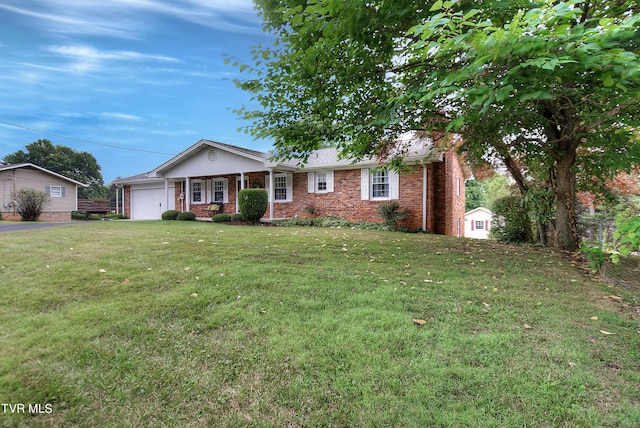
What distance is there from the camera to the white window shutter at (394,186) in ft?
44.7

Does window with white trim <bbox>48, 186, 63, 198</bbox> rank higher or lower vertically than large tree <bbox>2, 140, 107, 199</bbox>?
lower

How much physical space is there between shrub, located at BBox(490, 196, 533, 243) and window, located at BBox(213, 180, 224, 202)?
1467cm

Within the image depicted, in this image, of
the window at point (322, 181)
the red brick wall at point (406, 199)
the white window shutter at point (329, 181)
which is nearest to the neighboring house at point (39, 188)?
the red brick wall at point (406, 199)

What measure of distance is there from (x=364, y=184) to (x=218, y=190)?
9570 mm

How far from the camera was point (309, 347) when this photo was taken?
267cm

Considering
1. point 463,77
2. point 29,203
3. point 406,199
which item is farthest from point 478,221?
point 29,203

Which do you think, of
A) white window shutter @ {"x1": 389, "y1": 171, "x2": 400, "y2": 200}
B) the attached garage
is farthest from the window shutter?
the attached garage

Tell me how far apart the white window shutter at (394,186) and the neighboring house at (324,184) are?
0.04 m

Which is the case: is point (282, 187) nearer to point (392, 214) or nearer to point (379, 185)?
point (379, 185)

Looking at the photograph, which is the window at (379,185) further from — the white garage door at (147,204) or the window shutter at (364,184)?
the white garage door at (147,204)

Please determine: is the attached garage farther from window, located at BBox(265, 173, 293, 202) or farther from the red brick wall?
window, located at BBox(265, 173, 293, 202)

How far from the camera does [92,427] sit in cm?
189

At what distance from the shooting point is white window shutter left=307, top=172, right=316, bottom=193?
15.7m

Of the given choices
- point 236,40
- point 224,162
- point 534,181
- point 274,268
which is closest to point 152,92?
point 224,162
